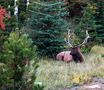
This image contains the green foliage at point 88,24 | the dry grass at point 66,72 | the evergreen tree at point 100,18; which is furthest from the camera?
the evergreen tree at point 100,18

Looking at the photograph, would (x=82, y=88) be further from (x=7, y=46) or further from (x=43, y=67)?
(x=7, y=46)

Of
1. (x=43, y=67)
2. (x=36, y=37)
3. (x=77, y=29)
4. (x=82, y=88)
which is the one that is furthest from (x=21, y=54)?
(x=77, y=29)

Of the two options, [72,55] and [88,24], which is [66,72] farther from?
[88,24]

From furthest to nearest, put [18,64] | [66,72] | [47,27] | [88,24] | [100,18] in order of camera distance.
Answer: [100,18]
[88,24]
[47,27]
[66,72]
[18,64]

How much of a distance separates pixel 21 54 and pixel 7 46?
323 millimetres

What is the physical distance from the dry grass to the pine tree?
1.02m

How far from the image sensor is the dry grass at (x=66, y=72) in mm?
10630

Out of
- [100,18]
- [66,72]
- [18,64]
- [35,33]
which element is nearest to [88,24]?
[100,18]

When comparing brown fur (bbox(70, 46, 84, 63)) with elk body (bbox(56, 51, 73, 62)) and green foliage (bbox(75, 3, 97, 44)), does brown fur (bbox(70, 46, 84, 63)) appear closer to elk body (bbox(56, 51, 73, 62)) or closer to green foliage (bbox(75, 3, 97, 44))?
elk body (bbox(56, 51, 73, 62))

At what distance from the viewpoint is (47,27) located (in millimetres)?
15500

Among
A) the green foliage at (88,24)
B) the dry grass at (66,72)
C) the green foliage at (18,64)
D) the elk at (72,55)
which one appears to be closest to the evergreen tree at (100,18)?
the green foliage at (88,24)

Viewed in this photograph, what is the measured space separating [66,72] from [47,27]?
398 cm

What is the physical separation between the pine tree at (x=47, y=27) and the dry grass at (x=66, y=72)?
1.02 meters

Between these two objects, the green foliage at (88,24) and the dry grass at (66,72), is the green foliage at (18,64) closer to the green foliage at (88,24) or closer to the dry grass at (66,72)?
the dry grass at (66,72)
